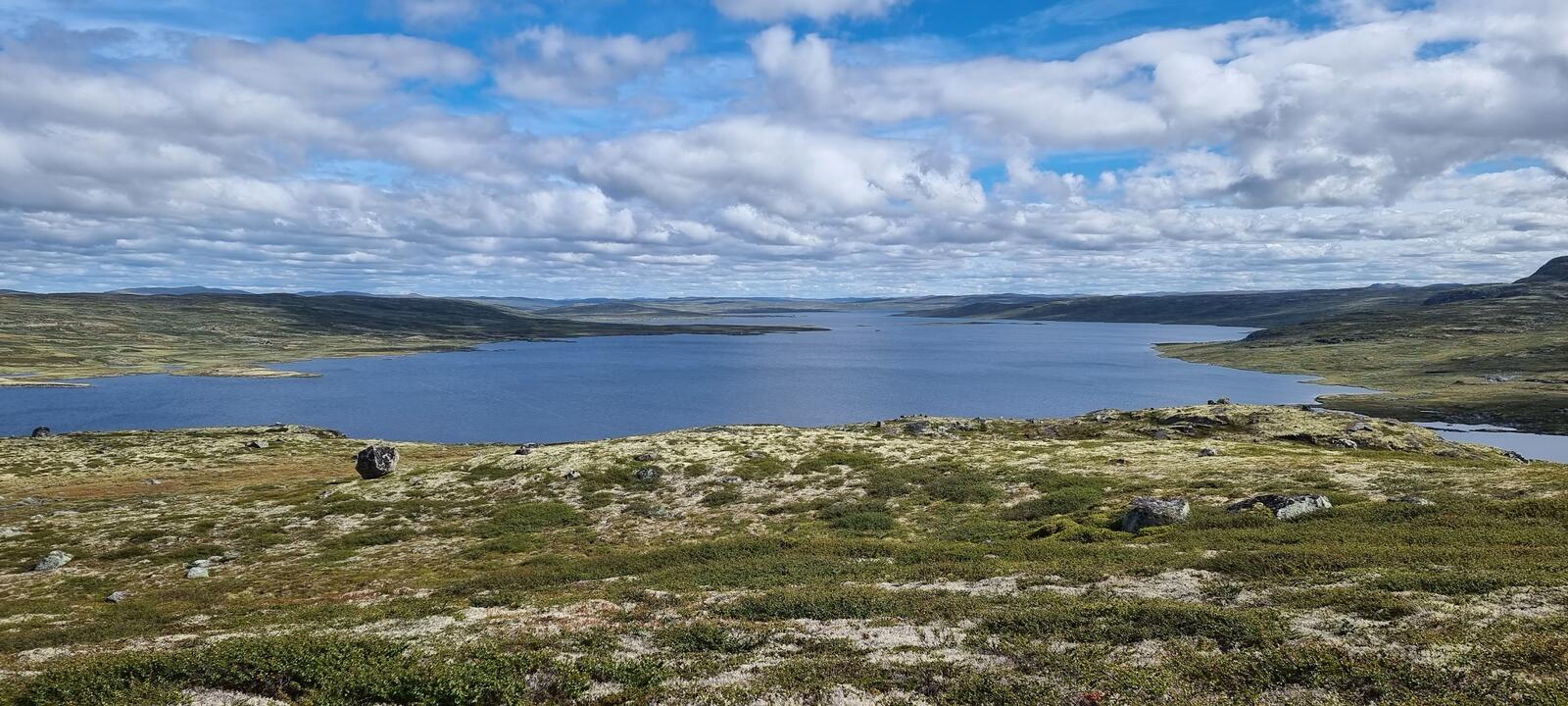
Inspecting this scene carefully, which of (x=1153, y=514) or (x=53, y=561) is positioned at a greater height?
(x=1153, y=514)

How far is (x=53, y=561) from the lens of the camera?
46531mm

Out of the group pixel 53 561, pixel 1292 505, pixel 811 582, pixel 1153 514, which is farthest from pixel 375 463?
pixel 1292 505

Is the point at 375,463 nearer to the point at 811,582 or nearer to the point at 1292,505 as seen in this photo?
the point at 811,582

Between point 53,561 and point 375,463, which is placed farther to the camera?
point 375,463

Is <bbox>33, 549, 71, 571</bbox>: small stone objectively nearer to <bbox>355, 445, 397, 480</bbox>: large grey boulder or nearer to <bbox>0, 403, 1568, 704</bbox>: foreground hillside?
<bbox>0, 403, 1568, 704</bbox>: foreground hillside

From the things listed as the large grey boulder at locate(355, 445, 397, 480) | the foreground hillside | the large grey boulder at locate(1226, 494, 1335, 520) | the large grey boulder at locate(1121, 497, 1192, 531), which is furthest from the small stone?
the large grey boulder at locate(1226, 494, 1335, 520)

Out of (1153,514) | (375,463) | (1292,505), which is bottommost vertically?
(375,463)

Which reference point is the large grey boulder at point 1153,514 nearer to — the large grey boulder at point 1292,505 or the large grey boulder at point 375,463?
the large grey boulder at point 1292,505

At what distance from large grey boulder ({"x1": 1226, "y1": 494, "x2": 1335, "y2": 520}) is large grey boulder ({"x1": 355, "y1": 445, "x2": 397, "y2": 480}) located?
3001 inches

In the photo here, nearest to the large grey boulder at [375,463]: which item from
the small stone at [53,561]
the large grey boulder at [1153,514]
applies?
the small stone at [53,561]

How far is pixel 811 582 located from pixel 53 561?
50.8m

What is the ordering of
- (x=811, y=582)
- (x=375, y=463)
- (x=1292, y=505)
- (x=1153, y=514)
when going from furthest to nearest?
(x=375, y=463), (x=1153, y=514), (x=1292, y=505), (x=811, y=582)

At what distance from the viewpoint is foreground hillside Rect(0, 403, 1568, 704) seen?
18.1 metres

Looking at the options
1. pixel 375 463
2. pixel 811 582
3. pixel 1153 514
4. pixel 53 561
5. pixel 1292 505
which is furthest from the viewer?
pixel 375 463
